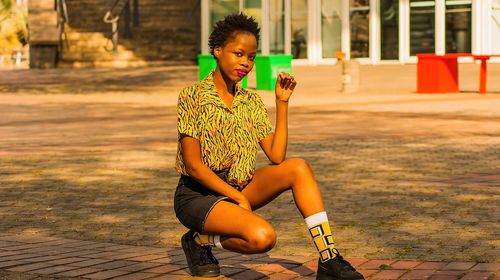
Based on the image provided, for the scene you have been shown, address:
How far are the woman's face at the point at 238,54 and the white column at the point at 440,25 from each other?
34.0 meters

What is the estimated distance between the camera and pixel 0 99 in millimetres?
24781

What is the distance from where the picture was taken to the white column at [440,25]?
3869 centimetres

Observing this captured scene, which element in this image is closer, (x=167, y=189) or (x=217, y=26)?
(x=217, y=26)

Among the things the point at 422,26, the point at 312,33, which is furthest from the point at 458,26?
the point at 312,33

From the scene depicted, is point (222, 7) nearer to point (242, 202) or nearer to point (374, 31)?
point (374, 31)

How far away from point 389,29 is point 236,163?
35.2 metres

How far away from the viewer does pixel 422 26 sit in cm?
3944

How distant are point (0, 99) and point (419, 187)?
638 inches

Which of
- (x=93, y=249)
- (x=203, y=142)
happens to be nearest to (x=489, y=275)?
(x=203, y=142)

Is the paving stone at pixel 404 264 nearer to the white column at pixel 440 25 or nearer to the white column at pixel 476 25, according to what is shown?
the white column at pixel 476 25

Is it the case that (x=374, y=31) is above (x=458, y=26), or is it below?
below

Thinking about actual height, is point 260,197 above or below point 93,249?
above

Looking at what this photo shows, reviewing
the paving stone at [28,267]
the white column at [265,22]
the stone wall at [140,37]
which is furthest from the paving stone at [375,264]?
the white column at [265,22]

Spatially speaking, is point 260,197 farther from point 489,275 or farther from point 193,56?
point 193,56
